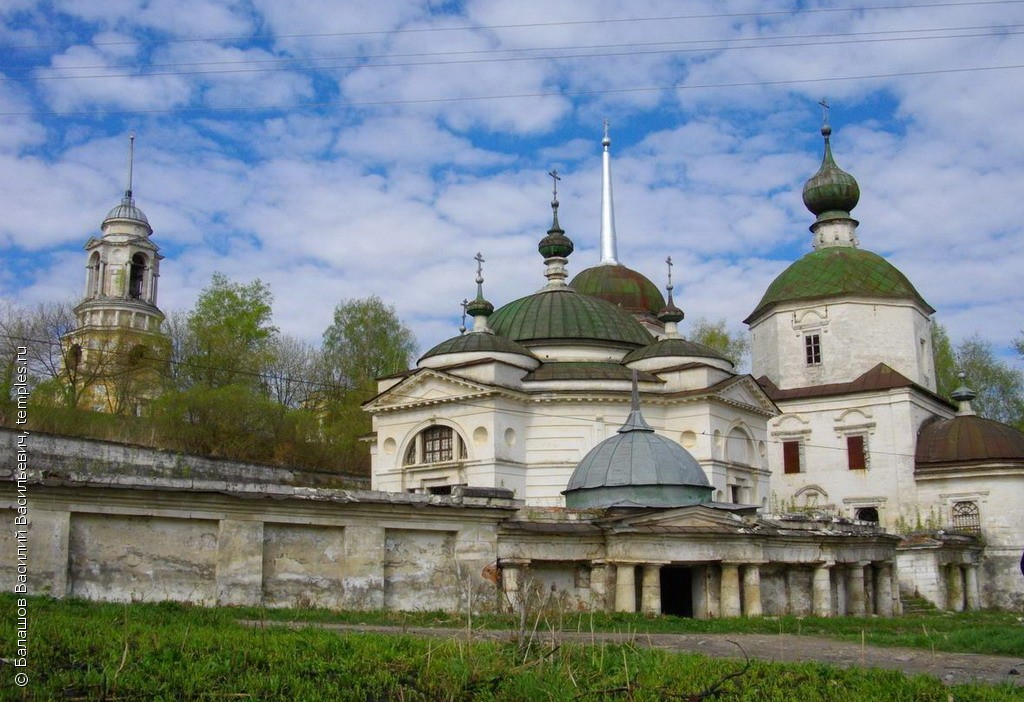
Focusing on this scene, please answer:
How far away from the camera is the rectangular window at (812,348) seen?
48.7 m

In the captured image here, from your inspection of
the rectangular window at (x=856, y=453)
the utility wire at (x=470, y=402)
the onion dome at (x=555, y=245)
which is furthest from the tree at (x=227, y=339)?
the rectangular window at (x=856, y=453)

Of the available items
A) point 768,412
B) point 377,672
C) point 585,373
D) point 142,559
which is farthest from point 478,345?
point 377,672

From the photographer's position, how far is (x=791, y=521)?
23906 millimetres

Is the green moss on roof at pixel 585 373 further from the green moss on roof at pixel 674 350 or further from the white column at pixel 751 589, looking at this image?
the white column at pixel 751 589

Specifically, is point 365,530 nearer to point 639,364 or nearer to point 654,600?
point 654,600

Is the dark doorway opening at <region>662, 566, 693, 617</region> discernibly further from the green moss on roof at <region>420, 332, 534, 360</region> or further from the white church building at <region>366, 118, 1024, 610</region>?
the green moss on roof at <region>420, 332, 534, 360</region>

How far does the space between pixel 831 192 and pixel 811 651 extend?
4254 centimetres

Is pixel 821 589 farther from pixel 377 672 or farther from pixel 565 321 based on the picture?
pixel 565 321

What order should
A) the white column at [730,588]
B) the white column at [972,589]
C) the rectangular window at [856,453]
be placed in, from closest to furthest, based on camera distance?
the white column at [730,588] < the white column at [972,589] < the rectangular window at [856,453]

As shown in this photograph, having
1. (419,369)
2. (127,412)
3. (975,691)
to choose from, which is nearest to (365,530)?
(975,691)

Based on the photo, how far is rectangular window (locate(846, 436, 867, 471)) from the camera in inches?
1797

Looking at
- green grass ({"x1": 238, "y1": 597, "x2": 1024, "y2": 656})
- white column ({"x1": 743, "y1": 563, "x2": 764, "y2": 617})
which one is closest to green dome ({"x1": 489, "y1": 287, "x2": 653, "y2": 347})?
white column ({"x1": 743, "y1": 563, "x2": 764, "y2": 617})

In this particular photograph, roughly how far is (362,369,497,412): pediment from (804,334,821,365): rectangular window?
19.9 meters

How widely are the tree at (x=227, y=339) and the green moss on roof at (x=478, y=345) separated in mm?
11504
